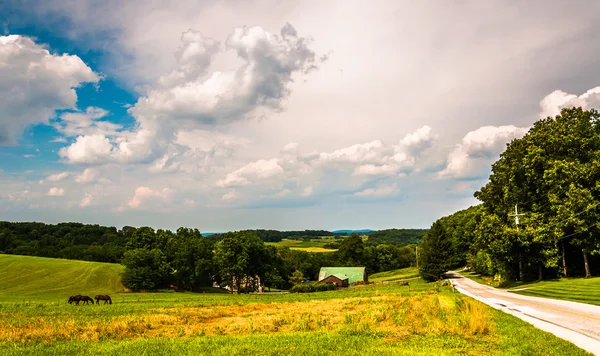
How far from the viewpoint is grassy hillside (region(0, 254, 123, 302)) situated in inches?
2382

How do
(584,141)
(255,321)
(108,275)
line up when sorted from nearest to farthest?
(255,321) < (584,141) < (108,275)

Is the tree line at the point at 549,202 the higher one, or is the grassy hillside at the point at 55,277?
the tree line at the point at 549,202

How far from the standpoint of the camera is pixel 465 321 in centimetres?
1659

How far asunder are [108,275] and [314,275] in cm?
7489

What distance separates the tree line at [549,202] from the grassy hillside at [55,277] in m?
63.2

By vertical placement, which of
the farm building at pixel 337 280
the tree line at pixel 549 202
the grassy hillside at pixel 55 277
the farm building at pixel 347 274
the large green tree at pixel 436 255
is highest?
the tree line at pixel 549 202

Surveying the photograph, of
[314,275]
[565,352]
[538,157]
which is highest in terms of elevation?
[538,157]

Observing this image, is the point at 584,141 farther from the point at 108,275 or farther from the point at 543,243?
the point at 108,275

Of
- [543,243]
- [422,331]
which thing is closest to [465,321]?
[422,331]

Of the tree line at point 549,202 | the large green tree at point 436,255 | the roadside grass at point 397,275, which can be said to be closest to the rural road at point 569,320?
the tree line at point 549,202

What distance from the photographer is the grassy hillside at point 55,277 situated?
6050cm

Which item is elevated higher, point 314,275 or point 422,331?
point 422,331

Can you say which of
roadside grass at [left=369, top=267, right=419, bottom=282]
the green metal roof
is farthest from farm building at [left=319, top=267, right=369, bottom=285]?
roadside grass at [left=369, top=267, right=419, bottom=282]

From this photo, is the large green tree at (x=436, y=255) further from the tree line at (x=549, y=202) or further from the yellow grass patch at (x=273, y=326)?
the yellow grass patch at (x=273, y=326)
